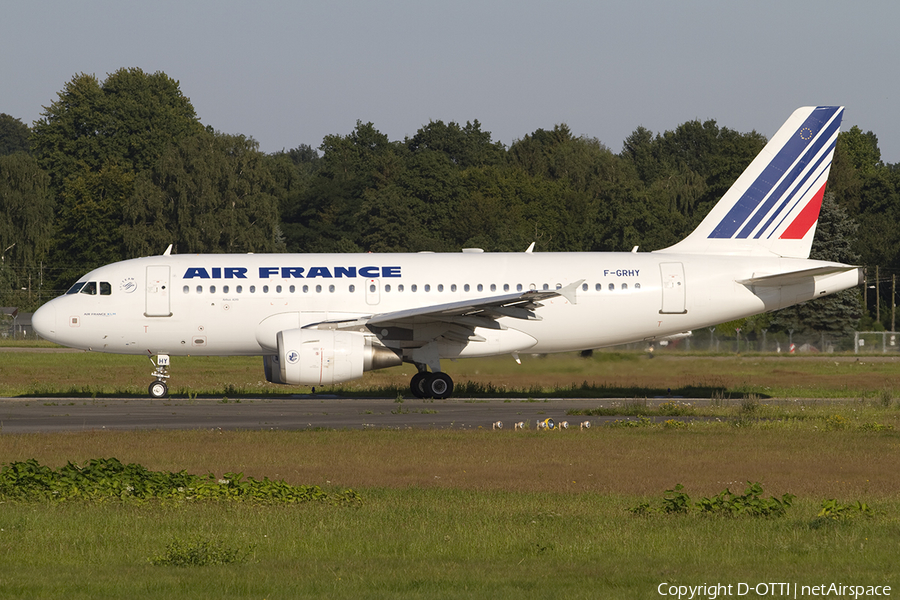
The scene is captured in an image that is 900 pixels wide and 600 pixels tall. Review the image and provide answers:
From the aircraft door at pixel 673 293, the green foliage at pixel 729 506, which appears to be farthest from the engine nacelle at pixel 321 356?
the green foliage at pixel 729 506

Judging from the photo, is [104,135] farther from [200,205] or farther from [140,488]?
[140,488]

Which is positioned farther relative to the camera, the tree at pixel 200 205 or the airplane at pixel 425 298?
the tree at pixel 200 205

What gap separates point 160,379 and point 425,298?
23.9ft

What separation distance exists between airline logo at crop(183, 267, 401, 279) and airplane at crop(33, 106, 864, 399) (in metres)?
0.03

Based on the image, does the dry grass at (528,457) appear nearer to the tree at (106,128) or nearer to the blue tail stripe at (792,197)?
the blue tail stripe at (792,197)

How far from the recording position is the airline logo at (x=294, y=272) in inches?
1107

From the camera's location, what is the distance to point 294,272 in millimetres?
28188

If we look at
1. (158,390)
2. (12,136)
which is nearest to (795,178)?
(158,390)

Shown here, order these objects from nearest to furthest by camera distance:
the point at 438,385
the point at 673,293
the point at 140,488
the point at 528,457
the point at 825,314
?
the point at 140,488, the point at 528,457, the point at 438,385, the point at 673,293, the point at 825,314

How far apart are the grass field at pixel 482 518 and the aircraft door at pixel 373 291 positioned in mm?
8216

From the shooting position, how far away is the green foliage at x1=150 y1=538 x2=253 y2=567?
31.3 feet

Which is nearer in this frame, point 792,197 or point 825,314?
point 792,197

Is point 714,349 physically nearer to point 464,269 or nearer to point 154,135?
point 464,269

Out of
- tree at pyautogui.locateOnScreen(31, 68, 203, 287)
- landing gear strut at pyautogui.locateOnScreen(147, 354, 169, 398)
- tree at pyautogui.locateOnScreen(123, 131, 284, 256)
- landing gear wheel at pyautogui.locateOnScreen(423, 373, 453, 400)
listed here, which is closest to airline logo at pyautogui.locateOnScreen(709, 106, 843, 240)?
landing gear wheel at pyautogui.locateOnScreen(423, 373, 453, 400)
